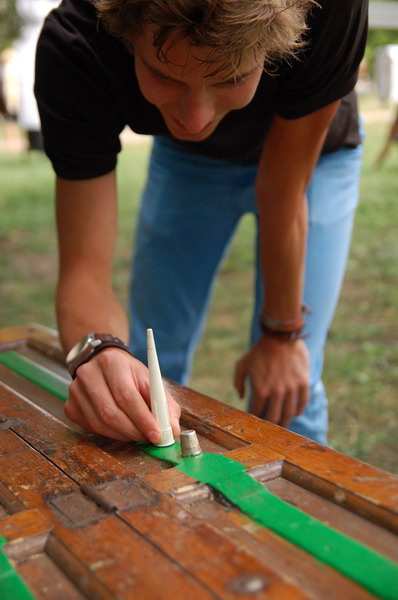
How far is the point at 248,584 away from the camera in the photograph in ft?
2.55

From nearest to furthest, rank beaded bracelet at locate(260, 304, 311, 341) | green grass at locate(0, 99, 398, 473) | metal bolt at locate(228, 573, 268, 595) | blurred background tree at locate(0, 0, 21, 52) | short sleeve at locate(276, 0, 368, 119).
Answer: metal bolt at locate(228, 573, 268, 595) < short sleeve at locate(276, 0, 368, 119) < beaded bracelet at locate(260, 304, 311, 341) < green grass at locate(0, 99, 398, 473) < blurred background tree at locate(0, 0, 21, 52)

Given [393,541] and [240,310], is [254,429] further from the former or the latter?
[240,310]

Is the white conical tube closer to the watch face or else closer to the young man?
the young man

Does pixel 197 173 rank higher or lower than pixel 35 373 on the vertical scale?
higher

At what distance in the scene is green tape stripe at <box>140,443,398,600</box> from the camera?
798mm

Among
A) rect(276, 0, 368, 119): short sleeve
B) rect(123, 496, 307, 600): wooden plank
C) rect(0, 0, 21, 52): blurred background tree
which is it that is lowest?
rect(123, 496, 307, 600): wooden plank

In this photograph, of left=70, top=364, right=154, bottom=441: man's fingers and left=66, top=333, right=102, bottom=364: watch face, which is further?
left=66, top=333, right=102, bottom=364: watch face

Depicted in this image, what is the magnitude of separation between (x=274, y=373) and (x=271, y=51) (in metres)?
0.84

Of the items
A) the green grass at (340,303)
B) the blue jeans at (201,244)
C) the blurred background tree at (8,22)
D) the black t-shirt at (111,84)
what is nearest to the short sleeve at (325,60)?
the black t-shirt at (111,84)

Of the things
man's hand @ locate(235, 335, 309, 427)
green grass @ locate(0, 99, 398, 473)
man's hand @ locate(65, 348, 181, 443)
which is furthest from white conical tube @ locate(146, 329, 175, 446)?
green grass @ locate(0, 99, 398, 473)

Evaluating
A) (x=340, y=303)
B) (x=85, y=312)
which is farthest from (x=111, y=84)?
(x=340, y=303)

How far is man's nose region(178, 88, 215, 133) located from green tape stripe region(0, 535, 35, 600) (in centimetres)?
71

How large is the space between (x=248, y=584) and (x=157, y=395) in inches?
15.8

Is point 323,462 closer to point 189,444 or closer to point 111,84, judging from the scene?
point 189,444
